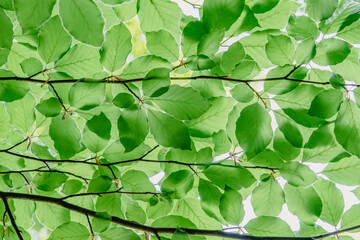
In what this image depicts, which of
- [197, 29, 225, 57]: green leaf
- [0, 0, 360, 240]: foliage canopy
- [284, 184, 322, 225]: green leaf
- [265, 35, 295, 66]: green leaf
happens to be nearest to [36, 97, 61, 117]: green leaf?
[0, 0, 360, 240]: foliage canopy

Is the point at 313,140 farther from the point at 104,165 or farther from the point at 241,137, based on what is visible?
the point at 104,165

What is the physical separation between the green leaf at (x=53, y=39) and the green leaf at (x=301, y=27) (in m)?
0.50

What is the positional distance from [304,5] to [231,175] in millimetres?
430

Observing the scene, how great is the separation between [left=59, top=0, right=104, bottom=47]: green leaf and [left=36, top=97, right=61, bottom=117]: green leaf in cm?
20

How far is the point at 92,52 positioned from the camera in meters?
0.78

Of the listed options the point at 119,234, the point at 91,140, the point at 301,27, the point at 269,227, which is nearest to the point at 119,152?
the point at 91,140

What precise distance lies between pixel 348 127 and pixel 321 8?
26cm

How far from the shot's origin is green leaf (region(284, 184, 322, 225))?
2.60 ft

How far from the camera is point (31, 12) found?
528mm

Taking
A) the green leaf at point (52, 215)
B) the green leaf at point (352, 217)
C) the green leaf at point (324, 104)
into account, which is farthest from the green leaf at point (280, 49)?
the green leaf at point (52, 215)

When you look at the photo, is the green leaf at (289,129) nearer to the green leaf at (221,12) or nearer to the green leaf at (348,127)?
the green leaf at (348,127)

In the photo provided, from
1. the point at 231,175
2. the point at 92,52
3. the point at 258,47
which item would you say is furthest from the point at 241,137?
the point at 92,52

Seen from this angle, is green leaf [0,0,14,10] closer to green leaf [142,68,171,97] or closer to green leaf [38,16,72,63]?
green leaf [38,16,72,63]

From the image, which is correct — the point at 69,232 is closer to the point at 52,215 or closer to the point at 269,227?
the point at 52,215
